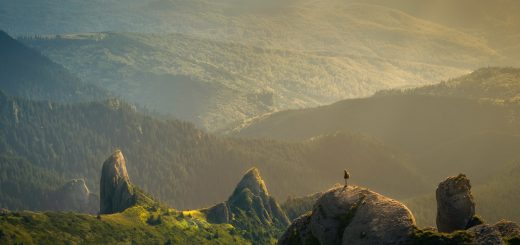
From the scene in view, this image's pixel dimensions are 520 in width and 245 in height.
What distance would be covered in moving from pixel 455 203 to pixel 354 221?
46.4 ft

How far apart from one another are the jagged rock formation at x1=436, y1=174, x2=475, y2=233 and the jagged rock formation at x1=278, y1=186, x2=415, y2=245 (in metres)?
9.28

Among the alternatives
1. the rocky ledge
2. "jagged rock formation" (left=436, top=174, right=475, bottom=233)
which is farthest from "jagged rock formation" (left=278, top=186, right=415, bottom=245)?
"jagged rock formation" (left=436, top=174, right=475, bottom=233)

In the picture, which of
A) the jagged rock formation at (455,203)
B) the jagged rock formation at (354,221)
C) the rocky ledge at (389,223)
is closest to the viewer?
the rocky ledge at (389,223)

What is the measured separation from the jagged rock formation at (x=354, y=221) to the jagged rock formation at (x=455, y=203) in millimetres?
9278

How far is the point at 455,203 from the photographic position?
318 ft

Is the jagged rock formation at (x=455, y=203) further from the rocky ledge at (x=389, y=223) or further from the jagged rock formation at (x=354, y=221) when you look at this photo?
the jagged rock formation at (x=354, y=221)

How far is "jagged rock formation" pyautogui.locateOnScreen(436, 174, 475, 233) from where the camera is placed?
97000 millimetres

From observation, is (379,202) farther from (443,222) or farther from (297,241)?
(297,241)

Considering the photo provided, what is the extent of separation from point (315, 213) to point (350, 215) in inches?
321

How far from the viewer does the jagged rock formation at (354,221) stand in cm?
8838

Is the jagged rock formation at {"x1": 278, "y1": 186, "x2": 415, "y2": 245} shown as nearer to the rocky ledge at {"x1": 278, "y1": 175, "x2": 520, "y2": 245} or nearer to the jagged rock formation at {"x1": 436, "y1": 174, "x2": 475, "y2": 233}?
the rocky ledge at {"x1": 278, "y1": 175, "x2": 520, "y2": 245}

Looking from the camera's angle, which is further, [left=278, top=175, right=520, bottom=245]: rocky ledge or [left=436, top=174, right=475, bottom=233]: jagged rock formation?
[left=436, top=174, right=475, bottom=233]: jagged rock formation

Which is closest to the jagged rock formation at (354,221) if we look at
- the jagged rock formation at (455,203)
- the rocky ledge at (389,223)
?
the rocky ledge at (389,223)

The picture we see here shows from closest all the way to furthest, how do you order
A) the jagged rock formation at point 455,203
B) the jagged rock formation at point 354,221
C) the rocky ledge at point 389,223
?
the rocky ledge at point 389,223 → the jagged rock formation at point 354,221 → the jagged rock formation at point 455,203
